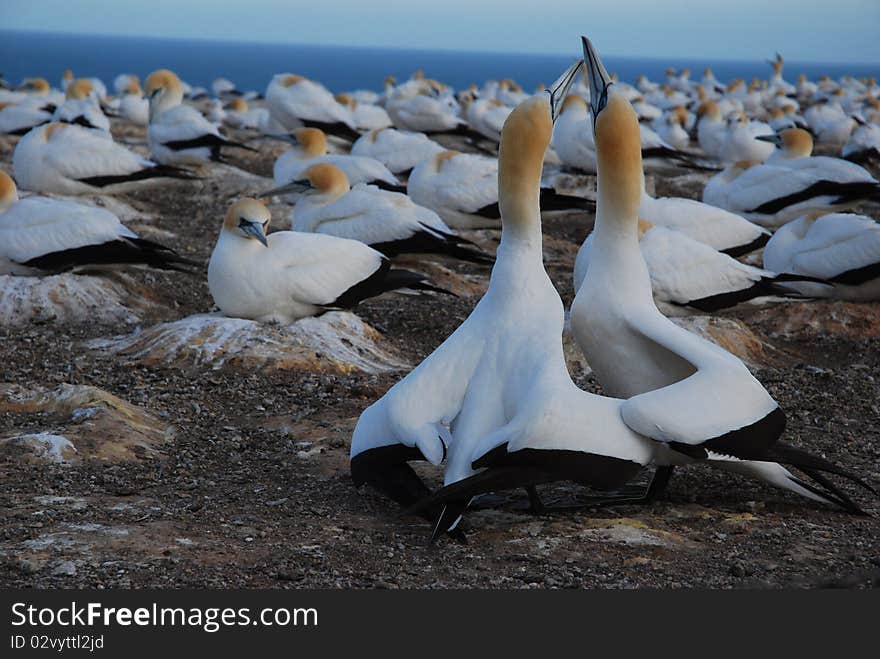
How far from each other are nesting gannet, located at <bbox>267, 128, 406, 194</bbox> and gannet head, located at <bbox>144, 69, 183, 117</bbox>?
3.53 m

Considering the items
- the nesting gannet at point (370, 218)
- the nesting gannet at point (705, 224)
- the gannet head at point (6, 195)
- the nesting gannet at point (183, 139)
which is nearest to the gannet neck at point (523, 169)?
the nesting gannet at point (370, 218)

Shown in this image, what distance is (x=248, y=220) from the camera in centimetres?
652

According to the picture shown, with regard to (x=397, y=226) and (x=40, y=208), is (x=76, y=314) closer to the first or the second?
(x=40, y=208)

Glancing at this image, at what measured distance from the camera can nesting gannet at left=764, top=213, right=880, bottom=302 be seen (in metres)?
7.75

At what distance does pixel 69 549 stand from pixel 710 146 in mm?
15389

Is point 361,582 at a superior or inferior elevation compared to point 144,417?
superior

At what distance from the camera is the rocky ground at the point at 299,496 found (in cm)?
361

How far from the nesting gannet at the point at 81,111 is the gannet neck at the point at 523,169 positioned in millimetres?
10153

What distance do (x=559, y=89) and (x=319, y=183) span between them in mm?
3809

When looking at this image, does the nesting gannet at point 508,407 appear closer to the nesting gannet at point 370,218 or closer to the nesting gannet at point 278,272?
the nesting gannet at point 278,272

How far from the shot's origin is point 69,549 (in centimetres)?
371

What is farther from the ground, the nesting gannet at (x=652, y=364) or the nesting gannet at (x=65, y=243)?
the nesting gannet at (x=652, y=364)

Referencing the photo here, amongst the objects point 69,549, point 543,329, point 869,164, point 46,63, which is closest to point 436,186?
point 543,329

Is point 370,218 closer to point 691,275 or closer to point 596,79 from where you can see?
point 691,275
